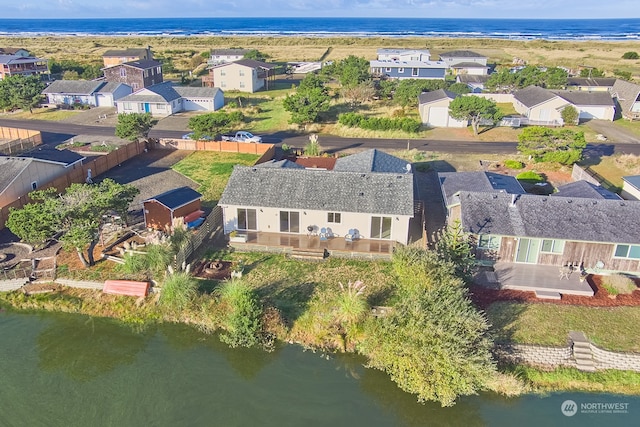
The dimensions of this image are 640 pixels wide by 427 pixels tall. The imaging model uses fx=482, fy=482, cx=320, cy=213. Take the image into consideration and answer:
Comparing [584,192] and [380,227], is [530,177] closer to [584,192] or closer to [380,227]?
[584,192]

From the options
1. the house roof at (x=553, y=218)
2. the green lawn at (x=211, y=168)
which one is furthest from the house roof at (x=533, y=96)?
the house roof at (x=553, y=218)

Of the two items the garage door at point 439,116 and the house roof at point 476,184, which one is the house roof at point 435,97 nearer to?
the garage door at point 439,116

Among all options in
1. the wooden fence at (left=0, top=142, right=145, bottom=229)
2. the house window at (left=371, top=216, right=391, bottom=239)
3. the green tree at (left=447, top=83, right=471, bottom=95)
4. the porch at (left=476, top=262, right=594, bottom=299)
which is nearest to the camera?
the porch at (left=476, top=262, right=594, bottom=299)

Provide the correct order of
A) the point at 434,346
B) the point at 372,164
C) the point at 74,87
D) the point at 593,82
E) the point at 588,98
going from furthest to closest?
the point at 593,82
the point at 74,87
the point at 588,98
the point at 372,164
the point at 434,346

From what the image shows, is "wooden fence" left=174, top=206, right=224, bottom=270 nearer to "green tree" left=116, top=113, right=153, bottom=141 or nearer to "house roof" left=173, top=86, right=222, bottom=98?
"green tree" left=116, top=113, right=153, bottom=141

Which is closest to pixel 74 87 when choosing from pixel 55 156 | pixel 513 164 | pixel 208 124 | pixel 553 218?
pixel 208 124

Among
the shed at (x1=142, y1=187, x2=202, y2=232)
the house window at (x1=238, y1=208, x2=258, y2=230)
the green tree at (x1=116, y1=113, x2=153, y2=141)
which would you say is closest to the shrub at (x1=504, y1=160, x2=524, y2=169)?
the house window at (x1=238, y1=208, x2=258, y2=230)

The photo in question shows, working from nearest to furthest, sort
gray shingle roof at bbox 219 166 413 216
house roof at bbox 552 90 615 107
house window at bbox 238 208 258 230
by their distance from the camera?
gray shingle roof at bbox 219 166 413 216
house window at bbox 238 208 258 230
house roof at bbox 552 90 615 107
